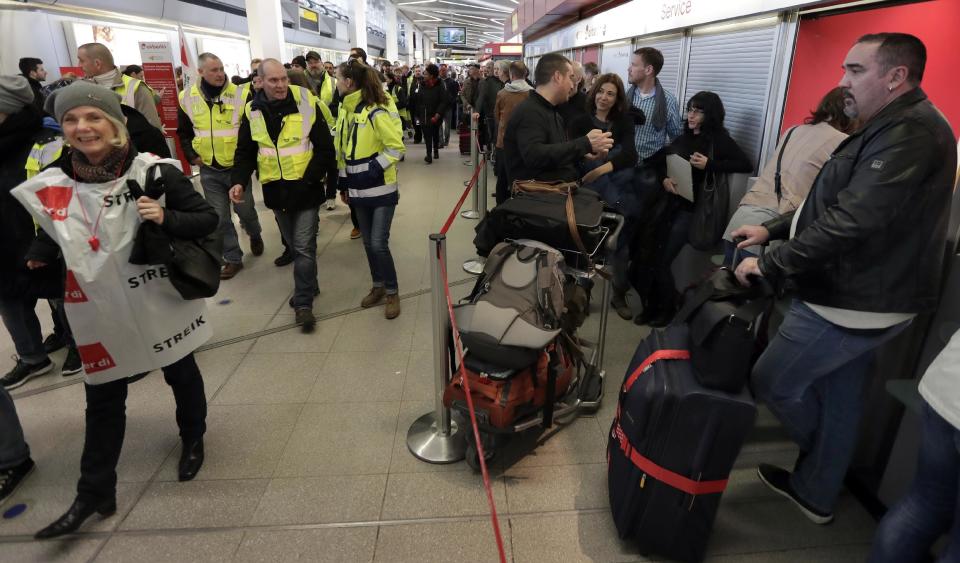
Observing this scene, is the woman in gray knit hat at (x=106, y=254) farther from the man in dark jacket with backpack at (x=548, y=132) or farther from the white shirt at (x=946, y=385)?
the white shirt at (x=946, y=385)

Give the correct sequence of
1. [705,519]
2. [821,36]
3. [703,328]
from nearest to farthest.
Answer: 1. [703,328]
2. [705,519]
3. [821,36]

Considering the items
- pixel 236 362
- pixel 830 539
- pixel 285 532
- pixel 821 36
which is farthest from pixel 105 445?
pixel 821 36

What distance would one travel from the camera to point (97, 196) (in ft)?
6.13

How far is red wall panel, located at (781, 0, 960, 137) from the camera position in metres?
3.01

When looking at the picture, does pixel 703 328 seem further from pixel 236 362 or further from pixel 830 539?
pixel 236 362

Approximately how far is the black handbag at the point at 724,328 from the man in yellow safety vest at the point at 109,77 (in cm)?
416

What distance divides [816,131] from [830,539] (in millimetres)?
1775

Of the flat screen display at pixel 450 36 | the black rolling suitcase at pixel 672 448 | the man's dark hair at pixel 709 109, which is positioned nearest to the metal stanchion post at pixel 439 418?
the black rolling suitcase at pixel 672 448

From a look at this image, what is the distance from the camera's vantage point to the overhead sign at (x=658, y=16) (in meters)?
3.47

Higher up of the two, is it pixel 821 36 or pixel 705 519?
pixel 821 36

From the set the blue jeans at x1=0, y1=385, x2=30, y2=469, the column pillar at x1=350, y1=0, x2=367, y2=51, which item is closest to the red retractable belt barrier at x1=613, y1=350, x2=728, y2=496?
the blue jeans at x1=0, y1=385, x2=30, y2=469

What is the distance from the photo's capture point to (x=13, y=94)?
7.58 ft

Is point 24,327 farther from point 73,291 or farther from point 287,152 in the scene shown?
point 287,152

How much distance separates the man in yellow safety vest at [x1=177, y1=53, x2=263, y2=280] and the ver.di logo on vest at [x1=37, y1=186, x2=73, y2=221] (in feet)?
8.20
